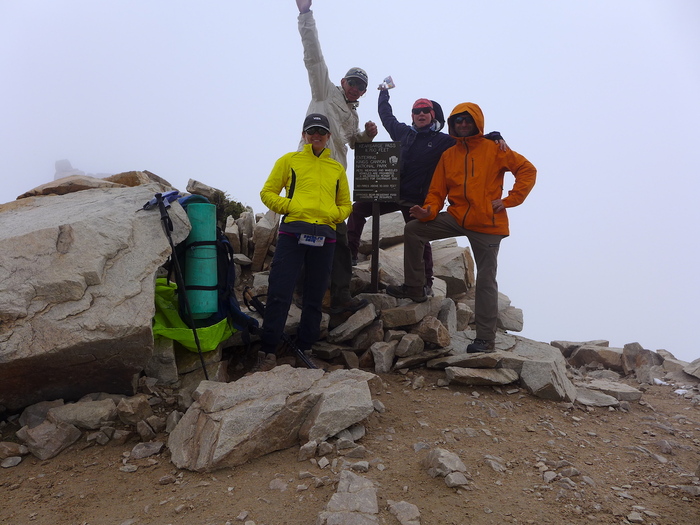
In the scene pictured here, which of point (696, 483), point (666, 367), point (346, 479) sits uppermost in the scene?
point (346, 479)

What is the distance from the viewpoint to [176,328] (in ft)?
20.1

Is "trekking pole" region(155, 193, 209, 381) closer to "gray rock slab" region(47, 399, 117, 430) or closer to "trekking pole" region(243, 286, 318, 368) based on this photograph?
"gray rock slab" region(47, 399, 117, 430)

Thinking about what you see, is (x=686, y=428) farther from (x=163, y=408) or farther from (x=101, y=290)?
(x=101, y=290)

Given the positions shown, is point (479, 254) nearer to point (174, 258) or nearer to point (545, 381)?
point (545, 381)

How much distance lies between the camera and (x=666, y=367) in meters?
9.85

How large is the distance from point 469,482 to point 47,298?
4.70 metres

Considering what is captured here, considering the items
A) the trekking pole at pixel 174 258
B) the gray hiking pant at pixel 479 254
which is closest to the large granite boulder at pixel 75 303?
the trekking pole at pixel 174 258

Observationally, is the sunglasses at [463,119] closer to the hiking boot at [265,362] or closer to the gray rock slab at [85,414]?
the hiking boot at [265,362]

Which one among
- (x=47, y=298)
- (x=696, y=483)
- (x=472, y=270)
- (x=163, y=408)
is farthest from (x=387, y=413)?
(x=472, y=270)

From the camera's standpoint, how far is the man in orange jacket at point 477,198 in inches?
279

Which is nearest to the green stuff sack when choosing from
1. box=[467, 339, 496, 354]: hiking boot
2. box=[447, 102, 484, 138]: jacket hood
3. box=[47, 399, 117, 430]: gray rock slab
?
box=[47, 399, 117, 430]: gray rock slab

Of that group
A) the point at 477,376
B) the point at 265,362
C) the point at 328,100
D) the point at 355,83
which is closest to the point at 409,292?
the point at 477,376

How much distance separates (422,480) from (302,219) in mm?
3519

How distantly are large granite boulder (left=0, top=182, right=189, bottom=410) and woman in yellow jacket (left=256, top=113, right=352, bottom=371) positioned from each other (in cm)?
149
